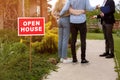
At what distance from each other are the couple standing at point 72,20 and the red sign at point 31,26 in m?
1.49

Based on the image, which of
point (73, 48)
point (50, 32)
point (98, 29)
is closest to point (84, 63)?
point (73, 48)

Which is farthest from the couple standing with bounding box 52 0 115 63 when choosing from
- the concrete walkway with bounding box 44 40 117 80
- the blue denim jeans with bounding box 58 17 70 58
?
the concrete walkway with bounding box 44 40 117 80

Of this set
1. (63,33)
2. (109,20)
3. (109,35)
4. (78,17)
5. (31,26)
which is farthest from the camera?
(109,35)

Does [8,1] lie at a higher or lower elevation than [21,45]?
higher

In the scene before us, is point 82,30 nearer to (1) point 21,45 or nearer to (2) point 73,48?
(2) point 73,48

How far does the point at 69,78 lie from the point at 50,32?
4.19 meters

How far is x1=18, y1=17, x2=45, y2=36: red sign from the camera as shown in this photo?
Answer: 1047 cm

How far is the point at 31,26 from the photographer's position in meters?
10.5

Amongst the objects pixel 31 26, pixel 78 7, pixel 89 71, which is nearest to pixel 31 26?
pixel 31 26

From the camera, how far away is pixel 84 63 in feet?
39.2

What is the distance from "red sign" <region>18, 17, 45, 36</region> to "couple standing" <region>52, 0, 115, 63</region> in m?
1.49

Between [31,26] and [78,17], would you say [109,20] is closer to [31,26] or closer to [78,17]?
[78,17]

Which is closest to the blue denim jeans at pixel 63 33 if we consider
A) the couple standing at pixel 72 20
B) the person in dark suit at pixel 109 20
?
the couple standing at pixel 72 20

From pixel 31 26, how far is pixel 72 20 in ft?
5.29
